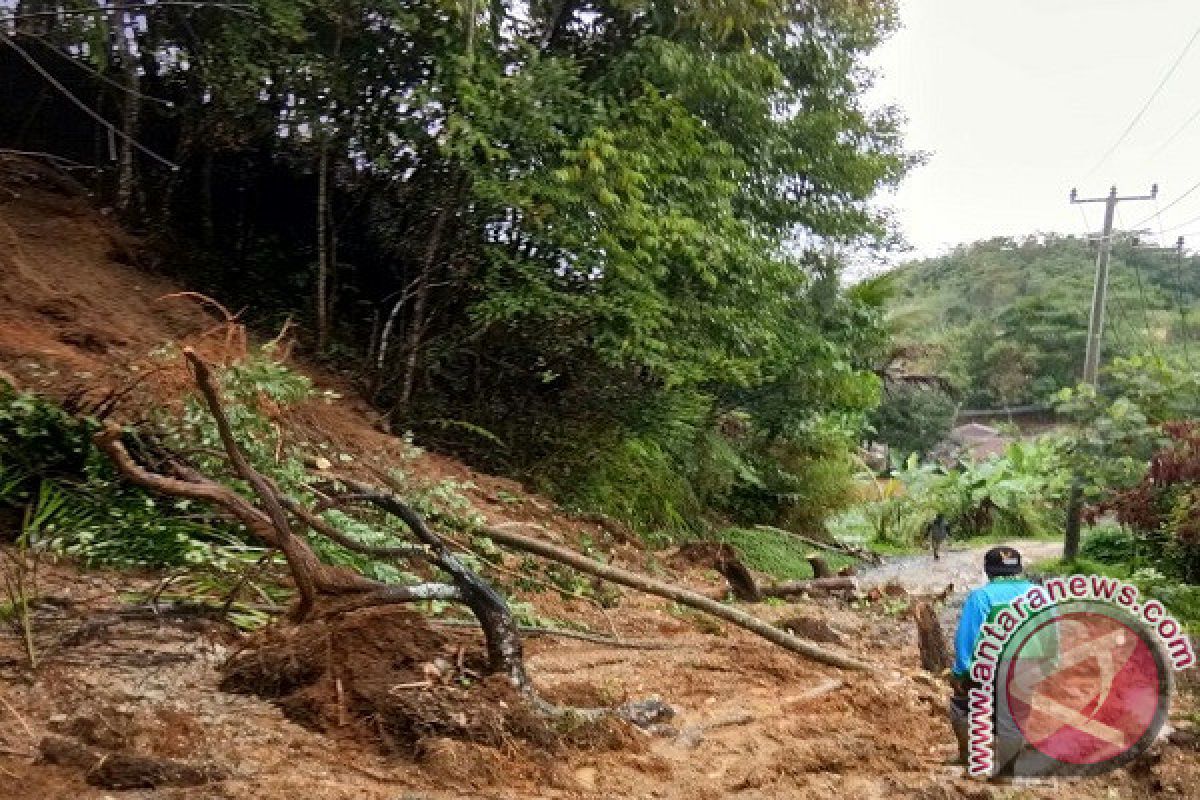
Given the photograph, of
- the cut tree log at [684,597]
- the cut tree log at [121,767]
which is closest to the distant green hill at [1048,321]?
the cut tree log at [684,597]

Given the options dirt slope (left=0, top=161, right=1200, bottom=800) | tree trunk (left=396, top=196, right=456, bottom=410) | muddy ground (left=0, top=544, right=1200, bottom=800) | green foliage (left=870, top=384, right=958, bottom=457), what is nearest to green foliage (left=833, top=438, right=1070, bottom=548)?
green foliage (left=870, top=384, right=958, bottom=457)

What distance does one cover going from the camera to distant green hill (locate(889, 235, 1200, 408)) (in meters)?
37.3

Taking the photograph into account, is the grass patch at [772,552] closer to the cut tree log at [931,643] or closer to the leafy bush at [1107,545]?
the cut tree log at [931,643]

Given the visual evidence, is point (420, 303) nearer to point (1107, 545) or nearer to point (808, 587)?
point (808, 587)

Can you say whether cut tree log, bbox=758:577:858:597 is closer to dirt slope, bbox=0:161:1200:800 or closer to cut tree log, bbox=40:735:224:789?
dirt slope, bbox=0:161:1200:800

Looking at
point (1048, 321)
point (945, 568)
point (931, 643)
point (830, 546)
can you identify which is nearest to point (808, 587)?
point (931, 643)

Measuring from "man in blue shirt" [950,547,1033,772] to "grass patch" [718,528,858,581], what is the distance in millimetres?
7600

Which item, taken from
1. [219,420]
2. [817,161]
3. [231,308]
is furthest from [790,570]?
[219,420]

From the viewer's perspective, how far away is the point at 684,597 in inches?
229

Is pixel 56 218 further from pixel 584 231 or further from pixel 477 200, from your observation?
pixel 584 231

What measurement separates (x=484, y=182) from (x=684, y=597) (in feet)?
12.8

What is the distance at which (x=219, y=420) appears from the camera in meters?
4.07

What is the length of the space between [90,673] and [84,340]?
397cm

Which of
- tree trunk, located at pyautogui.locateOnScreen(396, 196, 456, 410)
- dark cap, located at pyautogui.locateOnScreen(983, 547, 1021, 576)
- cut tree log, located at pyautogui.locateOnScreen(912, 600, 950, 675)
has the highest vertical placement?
tree trunk, located at pyautogui.locateOnScreen(396, 196, 456, 410)
